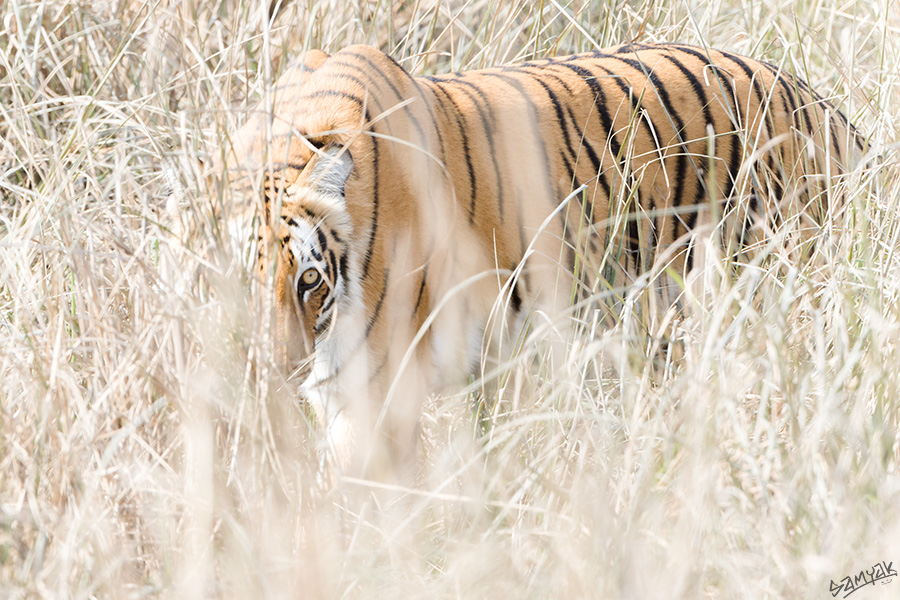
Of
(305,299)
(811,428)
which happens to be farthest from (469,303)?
(811,428)

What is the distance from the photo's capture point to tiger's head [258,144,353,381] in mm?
2012

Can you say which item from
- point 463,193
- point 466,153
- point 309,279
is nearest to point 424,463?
point 309,279

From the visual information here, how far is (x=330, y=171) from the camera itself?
2.05 m

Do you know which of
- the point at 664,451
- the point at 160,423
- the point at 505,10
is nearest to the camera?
the point at 664,451

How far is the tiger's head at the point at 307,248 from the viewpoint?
79.2 inches

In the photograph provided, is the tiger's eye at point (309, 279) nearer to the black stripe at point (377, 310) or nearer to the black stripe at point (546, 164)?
the black stripe at point (377, 310)

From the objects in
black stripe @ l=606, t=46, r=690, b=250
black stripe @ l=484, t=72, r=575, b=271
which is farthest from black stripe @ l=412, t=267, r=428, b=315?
black stripe @ l=606, t=46, r=690, b=250

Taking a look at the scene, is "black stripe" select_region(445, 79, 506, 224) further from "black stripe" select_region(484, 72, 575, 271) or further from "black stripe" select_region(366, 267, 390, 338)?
"black stripe" select_region(366, 267, 390, 338)

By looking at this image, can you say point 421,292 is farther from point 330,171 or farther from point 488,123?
point 488,123

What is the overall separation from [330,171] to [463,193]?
0.50m

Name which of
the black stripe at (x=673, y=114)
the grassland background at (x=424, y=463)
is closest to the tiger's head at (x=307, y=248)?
the grassland background at (x=424, y=463)

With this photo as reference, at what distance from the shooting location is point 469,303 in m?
2.45

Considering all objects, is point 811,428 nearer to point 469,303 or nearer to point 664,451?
point 664,451

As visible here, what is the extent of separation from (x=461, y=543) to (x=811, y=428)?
693 mm
